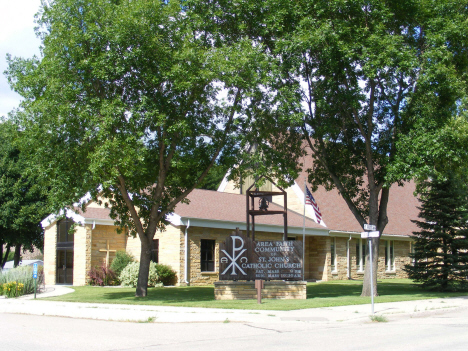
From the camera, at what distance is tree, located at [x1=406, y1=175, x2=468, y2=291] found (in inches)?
935

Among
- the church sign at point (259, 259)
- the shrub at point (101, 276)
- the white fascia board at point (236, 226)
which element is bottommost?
the shrub at point (101, 276)

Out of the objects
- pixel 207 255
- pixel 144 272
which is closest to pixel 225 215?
pixel 207 255

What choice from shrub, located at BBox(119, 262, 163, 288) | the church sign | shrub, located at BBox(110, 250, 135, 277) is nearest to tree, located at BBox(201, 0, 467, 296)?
the church sign

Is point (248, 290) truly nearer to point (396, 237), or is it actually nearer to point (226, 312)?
point (226, 312)

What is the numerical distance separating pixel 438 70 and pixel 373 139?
4.44 meters

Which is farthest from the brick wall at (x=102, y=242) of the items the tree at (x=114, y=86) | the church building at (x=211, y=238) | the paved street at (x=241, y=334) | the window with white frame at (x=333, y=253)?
the paved street at (x=241, y=334)

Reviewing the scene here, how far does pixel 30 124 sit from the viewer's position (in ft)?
55.3

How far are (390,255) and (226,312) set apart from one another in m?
25.2

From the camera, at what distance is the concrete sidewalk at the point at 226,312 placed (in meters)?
12.7

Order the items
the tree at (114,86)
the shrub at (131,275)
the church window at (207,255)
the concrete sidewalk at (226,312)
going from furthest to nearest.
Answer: the church window at (207,255) < the shrub at (131,275) < the tree at (114,86) < the concrete sidewalk at (226,312)

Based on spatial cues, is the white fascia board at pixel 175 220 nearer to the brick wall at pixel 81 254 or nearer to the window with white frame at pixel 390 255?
the brick wall at pixel 81 254

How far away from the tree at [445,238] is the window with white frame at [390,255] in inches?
415

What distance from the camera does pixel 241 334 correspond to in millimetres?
10422

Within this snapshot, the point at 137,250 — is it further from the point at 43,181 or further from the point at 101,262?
the point at 43,181
